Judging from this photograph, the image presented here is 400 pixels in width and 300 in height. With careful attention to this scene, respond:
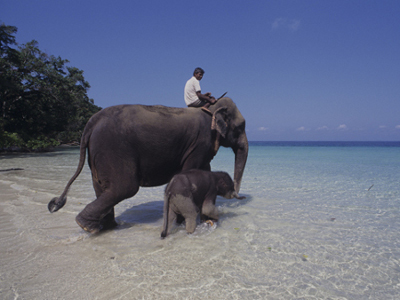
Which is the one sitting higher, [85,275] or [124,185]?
[124,185]

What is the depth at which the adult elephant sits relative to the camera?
12.0ft

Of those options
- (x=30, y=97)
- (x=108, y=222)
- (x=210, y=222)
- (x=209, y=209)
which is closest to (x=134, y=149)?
(x=108, y=222)

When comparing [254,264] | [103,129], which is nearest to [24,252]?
[103,129]

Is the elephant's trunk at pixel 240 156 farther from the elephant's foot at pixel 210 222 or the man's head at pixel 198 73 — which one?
the man's head at pixel 198 73

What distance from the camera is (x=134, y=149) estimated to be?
3.73 meters

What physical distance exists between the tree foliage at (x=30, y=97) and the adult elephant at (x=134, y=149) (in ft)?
57.5

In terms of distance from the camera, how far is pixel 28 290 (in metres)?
2.44

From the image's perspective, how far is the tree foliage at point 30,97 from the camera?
1875cm

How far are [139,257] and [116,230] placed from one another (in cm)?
111

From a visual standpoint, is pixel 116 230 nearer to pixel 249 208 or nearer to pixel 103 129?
pixel 103 129

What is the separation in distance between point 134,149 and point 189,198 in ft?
3.21

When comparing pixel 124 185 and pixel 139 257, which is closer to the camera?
pixel 139 257

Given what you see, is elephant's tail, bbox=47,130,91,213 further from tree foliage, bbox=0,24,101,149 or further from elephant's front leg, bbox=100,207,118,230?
tree foliage, bbox=0,24,101,149

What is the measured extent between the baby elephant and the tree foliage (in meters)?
18.3
